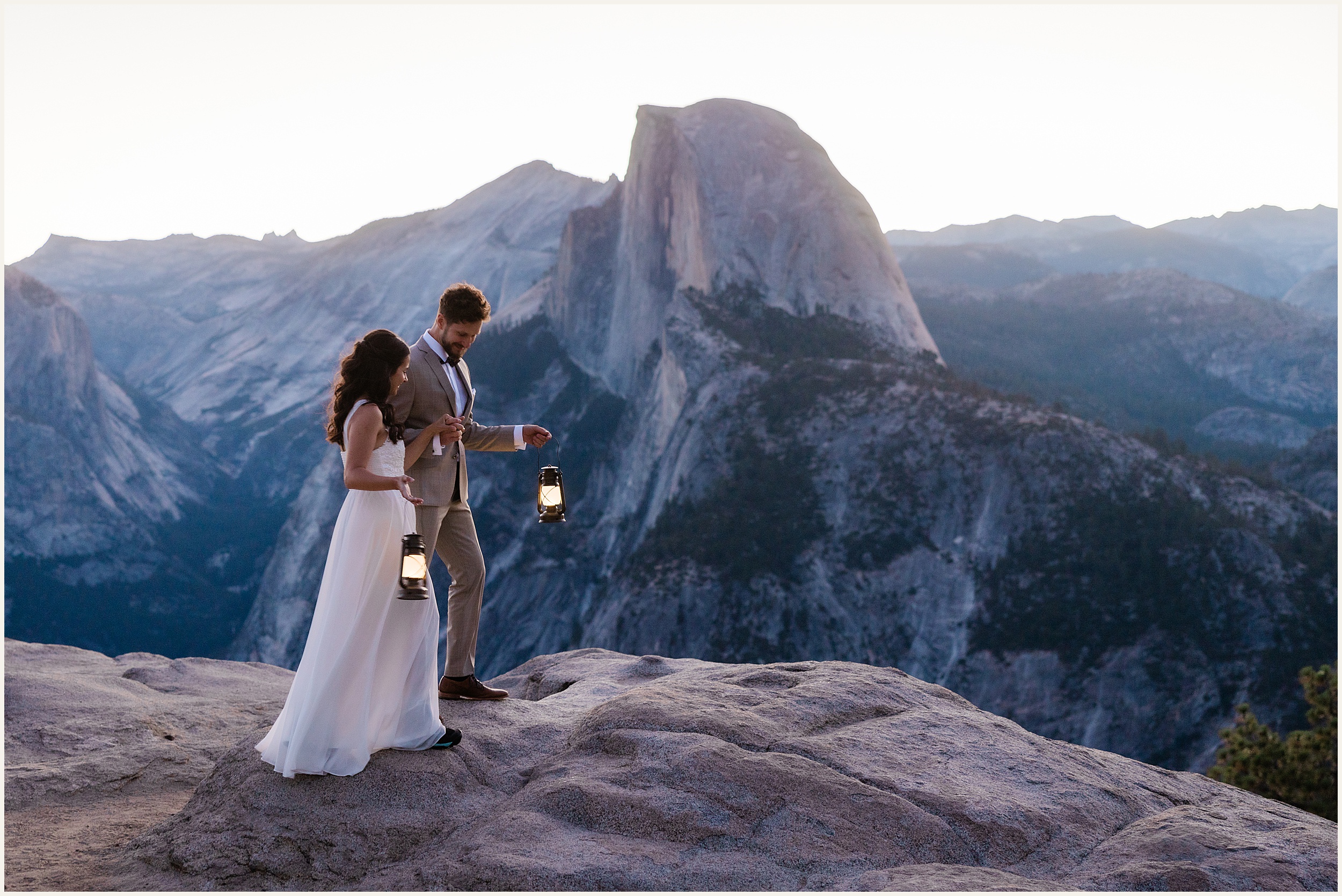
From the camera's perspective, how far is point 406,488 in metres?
5.17

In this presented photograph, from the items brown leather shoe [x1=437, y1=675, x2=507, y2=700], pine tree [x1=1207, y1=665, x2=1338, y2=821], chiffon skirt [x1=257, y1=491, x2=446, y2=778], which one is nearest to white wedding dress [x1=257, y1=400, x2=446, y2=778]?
chiffon skirt [x1=257, y1=491, x2=446, y2=778]

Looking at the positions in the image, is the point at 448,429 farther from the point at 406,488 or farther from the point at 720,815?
the point at 720,815

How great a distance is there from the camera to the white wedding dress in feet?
16.7

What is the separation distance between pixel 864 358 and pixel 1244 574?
60.0ft

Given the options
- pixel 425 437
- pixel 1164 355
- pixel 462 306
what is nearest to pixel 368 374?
pixel 425 437

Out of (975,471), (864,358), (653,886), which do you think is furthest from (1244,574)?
(653,886)

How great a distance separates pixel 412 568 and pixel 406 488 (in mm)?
425

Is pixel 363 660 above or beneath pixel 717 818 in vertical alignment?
above

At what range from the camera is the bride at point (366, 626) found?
509 cm

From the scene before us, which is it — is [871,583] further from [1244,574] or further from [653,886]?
[653,886]

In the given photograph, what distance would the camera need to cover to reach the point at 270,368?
306 feet

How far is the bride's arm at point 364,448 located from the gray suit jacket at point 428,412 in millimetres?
462

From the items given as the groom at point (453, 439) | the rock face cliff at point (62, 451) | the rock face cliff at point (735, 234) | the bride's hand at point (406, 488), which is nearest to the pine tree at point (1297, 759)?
the groom at point (453, 439)

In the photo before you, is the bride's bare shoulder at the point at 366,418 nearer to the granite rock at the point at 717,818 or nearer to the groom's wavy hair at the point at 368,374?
the groom's wavy hair at the point at 368,374
